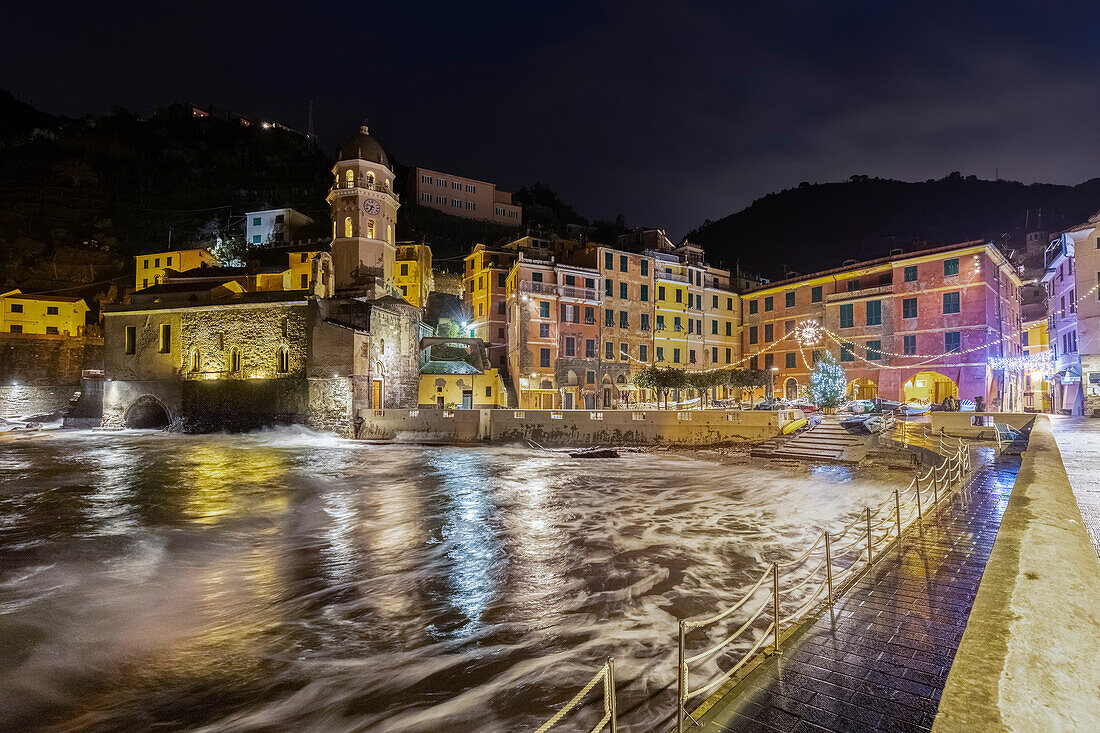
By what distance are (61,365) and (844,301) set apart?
205 ft

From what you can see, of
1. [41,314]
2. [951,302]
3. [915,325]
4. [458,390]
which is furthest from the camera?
[41,314]

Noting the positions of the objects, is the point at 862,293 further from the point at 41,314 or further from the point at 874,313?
the point at 41,314

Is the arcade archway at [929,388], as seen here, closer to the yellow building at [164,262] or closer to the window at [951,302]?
the window at [951,302]

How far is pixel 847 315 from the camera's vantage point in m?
38.1

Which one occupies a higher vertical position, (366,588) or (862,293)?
(862,293)

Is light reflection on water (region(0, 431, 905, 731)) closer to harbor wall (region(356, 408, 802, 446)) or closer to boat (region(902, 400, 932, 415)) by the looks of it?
harbor wall (region(356, 408, 802, 446))

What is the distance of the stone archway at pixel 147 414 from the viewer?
37406 millimetres

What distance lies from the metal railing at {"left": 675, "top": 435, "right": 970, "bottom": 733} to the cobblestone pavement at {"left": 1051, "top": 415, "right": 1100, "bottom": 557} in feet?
5.62

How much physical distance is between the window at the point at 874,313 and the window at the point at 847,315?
0.97m

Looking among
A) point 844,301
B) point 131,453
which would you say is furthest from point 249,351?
point 844,301

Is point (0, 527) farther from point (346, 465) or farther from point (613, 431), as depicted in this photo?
point (613, 431)

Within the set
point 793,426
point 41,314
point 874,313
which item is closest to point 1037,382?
point 874,313

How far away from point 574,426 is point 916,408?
63.9 ft

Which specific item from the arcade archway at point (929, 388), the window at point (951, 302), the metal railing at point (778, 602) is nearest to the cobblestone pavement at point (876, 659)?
the metal railing at point (778, 602)
